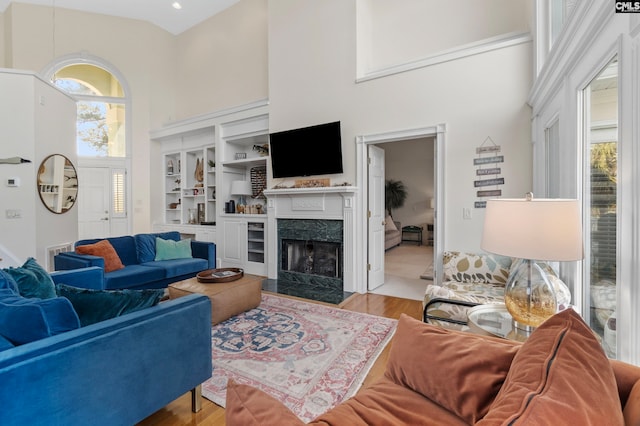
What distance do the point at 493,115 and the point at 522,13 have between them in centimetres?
144

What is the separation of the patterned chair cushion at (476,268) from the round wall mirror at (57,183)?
19.0ft

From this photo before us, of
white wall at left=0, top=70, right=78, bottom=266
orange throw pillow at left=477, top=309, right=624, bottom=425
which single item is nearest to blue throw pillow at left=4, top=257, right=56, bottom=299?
orange throw pillow at left=477, top=309, right=624, bottom=425

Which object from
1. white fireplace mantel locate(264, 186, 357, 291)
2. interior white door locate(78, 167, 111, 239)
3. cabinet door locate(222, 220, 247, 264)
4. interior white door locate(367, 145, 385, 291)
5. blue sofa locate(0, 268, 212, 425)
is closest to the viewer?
blue sofa locate(0, 268, 212, 425)

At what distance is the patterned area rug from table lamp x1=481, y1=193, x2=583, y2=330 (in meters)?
1.17

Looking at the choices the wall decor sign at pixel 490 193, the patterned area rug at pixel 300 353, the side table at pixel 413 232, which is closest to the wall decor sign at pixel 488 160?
the wall decor sign at pixel 490 193

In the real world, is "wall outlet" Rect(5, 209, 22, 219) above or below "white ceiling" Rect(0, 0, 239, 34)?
below

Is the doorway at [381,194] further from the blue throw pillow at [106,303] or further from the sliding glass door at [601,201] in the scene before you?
the blue throw pillow at [106,303]

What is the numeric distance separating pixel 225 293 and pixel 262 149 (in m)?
A: 3.23

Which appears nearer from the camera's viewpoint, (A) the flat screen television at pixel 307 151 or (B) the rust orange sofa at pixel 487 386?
(B) the rust orange sofa at pixel 487 386

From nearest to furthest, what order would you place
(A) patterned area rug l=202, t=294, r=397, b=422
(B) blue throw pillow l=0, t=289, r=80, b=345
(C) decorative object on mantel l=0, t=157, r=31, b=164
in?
(B) blue throw pillow l=0, t=289, r=80, b=345
(A) patterned area rug l=202, t=294, r=397, b=422
(C) decorative object on mantel l=0, t=157, r=31, b=164

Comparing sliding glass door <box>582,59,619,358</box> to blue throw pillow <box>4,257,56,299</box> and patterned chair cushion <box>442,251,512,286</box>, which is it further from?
blue throw pillow <box>4,257,56,299</box>

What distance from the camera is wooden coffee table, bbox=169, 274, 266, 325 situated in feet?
9.44

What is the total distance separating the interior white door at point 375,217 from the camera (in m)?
4.31

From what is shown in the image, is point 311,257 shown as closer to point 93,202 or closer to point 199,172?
point 199,172
